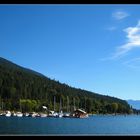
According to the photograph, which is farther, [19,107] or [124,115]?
[124,115]

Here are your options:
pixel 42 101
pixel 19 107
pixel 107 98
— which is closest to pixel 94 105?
pixel 42 101

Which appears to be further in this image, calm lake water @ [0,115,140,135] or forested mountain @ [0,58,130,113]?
forested mountain @ [0,58,130,113]

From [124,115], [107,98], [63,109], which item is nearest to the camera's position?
[63,109]

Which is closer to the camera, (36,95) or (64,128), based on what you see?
(64,128)

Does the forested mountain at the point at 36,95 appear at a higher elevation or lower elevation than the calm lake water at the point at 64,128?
higher

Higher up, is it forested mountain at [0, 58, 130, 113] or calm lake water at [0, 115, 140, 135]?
forested mountain at [0, 58, 130, 113]

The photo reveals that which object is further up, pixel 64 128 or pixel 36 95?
pixel 36 95

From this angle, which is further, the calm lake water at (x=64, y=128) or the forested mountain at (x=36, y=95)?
the forested mountain at (x=36, y=95)

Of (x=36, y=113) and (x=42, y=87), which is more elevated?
(x=42, y=87)

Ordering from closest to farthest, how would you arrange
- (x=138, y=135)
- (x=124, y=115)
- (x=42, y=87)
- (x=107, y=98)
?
1. (x=138, y=135)
2. (x=42, y=87)
3. (x=124, y=115)
4. (x=107, y=98)
